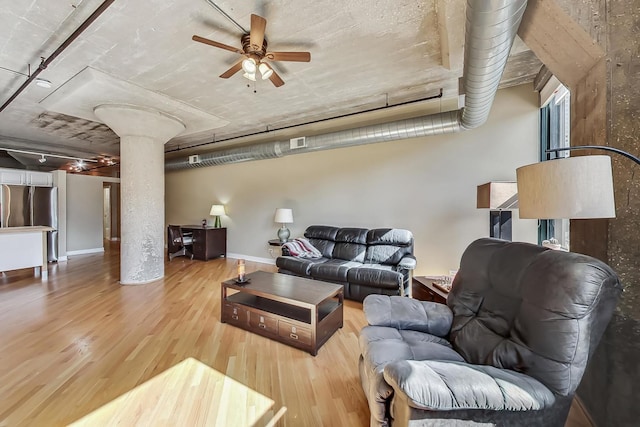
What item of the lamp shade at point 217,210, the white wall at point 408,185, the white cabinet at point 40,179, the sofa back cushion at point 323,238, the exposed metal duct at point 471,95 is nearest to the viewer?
the exposed metal duct at point 471,95

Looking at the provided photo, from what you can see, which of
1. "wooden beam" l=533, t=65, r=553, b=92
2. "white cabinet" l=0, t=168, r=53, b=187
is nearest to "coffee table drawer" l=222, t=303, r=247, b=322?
"wooden beam" l=533, t=65, r=553, b=92

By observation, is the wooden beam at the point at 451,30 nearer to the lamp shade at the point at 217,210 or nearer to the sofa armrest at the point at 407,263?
the sofa armrest at the point at 407,263

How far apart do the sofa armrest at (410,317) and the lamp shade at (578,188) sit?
963 mm

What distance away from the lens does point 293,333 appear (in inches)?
88.4

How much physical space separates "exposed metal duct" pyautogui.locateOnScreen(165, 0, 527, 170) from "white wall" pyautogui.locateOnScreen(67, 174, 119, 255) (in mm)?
3827

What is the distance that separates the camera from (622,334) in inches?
46.2

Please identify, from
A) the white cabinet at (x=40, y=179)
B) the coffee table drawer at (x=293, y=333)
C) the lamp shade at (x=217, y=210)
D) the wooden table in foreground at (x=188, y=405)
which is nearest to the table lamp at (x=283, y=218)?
the lamp shade at (x=217, y=210)

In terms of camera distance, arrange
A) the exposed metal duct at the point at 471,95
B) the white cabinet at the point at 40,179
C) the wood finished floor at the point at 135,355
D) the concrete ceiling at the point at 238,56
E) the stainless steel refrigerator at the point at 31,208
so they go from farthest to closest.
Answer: the white cabinet at the point at 40,179 < the stainless steel refrigerator at the point at 31,208 < the concrete ceiling at the point at 238,56 < the wood finished floor at the point at 135,355 < the exposed metal duct at the point at 471,95

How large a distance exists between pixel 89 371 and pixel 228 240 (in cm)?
448

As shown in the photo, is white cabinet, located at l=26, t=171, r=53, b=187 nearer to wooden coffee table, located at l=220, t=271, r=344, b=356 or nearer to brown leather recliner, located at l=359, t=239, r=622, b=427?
wooden coffee table, located at l=220, t=271, r=344, b=356

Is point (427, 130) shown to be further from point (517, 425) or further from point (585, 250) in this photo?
point (517, 425)

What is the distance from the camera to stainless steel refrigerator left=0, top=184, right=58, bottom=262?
17.0 ft

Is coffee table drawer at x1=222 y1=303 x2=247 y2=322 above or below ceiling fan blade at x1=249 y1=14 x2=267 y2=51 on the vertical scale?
below

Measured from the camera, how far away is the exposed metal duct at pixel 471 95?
1428mm
